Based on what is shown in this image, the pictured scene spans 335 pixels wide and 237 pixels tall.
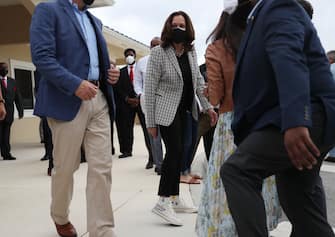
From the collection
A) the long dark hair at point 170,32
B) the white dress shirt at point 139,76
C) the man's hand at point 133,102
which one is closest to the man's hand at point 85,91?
the long dark hair at point 170,32

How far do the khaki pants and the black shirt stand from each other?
2.62 ft

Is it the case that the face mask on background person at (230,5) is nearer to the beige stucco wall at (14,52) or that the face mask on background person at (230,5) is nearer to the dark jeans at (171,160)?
the dark jeans at (171,160)

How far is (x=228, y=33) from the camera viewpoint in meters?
2.20

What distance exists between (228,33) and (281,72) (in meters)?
0.73

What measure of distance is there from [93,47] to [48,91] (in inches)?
17.5

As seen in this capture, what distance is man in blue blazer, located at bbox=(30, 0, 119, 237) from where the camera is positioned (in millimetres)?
2480

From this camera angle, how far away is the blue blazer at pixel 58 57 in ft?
8.07

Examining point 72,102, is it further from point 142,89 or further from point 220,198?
point 142,89

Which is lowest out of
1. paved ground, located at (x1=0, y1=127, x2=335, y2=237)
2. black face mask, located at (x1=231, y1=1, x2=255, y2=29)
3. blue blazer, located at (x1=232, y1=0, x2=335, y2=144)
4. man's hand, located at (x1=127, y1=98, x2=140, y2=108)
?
paved ground, located at (x1=0, y1=127, x2=335, y2=237)

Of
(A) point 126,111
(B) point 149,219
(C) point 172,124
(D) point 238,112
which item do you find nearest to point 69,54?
(C) point 172,124

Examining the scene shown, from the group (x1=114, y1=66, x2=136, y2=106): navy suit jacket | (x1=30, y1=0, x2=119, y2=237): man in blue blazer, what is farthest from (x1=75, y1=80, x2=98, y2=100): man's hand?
(x1=114, y1=66, x2=136, y2=106): navy suit jacket

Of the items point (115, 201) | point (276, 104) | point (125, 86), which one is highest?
point (276, 104)

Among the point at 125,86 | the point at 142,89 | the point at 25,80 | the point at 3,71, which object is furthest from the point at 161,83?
the point at 25,80

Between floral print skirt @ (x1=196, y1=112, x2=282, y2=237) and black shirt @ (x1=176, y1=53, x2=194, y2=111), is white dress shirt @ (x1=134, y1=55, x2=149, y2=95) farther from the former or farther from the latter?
floral print skirt @ (x1=196, y1=112, x2=282, y2=237)
